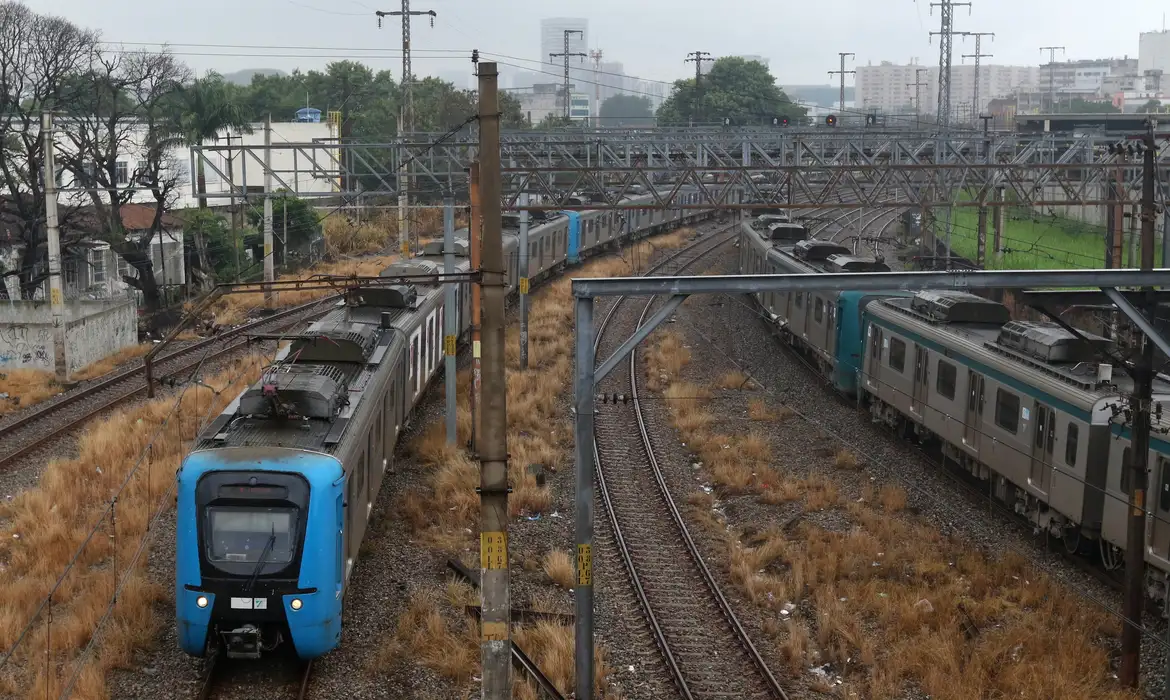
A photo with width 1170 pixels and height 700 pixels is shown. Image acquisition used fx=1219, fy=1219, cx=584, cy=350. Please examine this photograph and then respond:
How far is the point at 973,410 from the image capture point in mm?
17984

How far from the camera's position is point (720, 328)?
34219mm

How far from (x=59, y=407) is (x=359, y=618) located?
41.4 feet

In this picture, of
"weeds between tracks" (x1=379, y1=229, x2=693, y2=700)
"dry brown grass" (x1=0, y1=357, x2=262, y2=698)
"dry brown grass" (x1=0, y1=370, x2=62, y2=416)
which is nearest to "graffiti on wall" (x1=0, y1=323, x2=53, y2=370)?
"dry brown grass" (x1=0, y1=370, x2=62, y2=416)

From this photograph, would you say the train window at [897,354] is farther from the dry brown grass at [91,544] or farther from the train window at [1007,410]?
the dry brown grass at [91,544]

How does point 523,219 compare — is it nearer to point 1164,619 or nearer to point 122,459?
point 122,459

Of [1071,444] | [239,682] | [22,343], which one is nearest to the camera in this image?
[239,682]

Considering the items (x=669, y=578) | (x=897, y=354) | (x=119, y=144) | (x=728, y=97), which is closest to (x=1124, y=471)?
(x=669, y=578)

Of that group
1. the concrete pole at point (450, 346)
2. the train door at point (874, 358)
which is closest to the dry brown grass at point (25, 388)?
the concrete pole at point (450, 346)

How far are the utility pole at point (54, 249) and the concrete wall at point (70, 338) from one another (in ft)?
1.25

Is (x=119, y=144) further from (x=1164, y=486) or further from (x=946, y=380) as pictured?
(x=1164, y=486)

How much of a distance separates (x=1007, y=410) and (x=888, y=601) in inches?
166

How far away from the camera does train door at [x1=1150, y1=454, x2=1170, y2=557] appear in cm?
1283

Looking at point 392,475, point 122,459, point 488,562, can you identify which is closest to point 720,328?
point 392,475

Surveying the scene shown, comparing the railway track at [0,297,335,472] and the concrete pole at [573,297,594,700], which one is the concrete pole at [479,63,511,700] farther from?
the railway track at [0,297,335,472]
